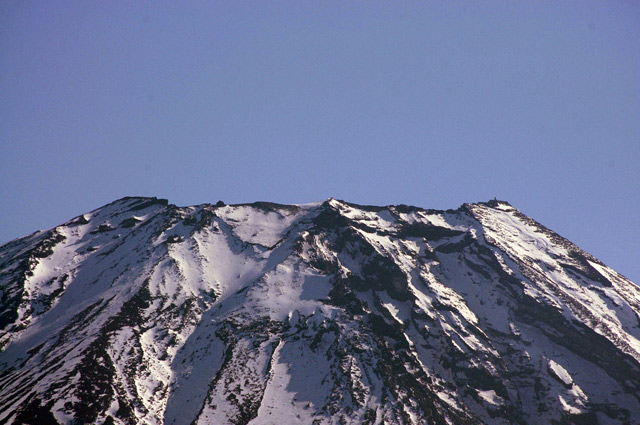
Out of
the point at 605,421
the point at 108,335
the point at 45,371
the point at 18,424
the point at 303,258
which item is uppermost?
the point at 303,258

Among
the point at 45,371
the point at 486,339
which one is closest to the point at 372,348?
the point at 486,339

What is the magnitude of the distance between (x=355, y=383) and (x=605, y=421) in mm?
46194

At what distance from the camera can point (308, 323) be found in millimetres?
122750

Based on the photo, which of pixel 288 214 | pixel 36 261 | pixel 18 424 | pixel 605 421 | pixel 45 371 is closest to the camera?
pixel 18 424

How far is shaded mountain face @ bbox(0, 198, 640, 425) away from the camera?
10306cm

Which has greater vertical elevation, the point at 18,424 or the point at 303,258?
the point at 303,258

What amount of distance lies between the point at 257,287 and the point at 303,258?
651 inches

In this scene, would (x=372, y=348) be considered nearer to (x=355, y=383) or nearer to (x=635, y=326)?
(x=355, y=383)

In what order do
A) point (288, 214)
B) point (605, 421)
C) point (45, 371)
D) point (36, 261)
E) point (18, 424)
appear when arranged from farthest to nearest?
point (288, 214), point (36, 261), point (605, 421), point (45, 371), point (18, 424)

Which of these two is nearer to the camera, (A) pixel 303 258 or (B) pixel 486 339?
(B) pixel 486 339

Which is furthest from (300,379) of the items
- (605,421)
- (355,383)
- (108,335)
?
(605,421)

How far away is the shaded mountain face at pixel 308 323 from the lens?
103 metres

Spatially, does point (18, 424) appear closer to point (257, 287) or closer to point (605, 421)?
point (257, 287)

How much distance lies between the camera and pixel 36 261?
5640 inches
